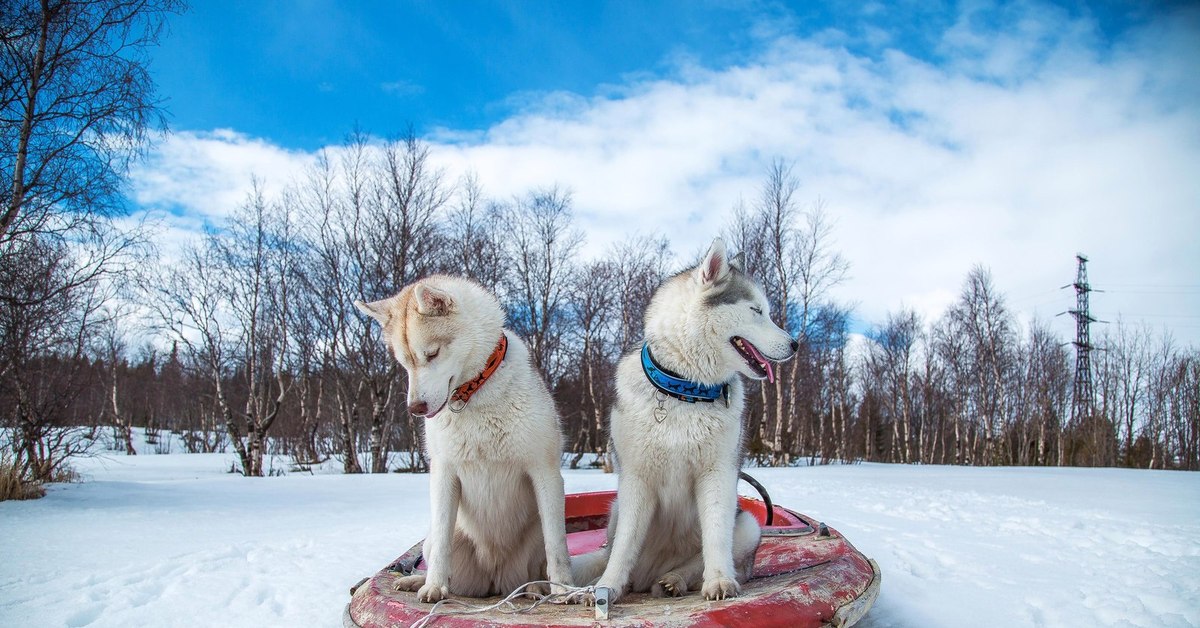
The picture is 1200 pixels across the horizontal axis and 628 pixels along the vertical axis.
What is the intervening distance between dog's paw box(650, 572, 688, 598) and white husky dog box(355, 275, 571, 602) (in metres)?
0.41

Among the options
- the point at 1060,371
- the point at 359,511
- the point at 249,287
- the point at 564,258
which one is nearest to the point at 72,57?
the point at 359,511

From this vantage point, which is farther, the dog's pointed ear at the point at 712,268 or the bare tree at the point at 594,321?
the bare tree at the point at 594,321

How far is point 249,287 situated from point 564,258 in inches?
415

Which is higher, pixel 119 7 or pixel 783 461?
pixel 119 7

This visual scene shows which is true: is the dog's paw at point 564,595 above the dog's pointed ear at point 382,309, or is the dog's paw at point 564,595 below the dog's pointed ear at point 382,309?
below

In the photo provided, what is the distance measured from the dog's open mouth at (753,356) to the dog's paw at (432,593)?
1681 millimetres

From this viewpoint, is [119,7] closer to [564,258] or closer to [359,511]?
[359,511]

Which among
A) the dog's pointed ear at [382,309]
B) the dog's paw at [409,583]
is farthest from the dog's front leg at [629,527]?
the dog's pointed ear at [382,309]

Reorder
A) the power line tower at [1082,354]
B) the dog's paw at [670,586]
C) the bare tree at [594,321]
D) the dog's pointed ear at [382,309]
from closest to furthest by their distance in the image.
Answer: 1. the dog's paw at [670,586]
2. the dog's pointed ear at [382,309]
3. the bare tree at [594,321]
4. the power line tower at [1082,354]

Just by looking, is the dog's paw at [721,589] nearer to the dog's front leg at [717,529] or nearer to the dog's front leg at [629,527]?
the dog's front leg at [717,529]

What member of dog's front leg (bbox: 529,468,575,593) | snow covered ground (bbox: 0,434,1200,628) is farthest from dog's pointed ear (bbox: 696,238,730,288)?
snow covered ground (bbox: 0,434,1200,628)

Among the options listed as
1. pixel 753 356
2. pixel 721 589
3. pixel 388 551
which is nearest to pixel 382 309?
pixel 753 356

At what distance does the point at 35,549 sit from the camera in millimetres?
5715

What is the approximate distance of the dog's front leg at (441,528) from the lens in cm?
274
